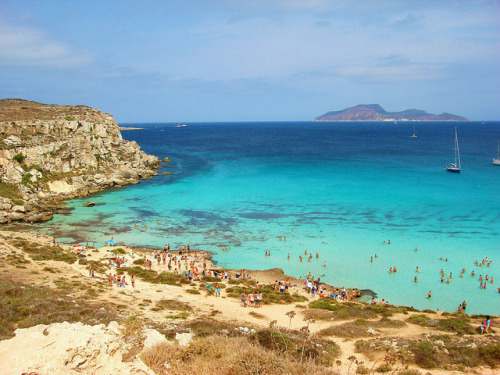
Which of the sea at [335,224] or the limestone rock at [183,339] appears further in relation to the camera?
the sea at [335,224]

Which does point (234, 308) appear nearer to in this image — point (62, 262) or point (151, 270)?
point (151, 270)

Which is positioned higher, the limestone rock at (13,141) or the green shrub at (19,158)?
the limestone rock at (13,141)

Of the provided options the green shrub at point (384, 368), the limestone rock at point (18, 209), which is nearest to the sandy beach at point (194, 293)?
the green shrub at point (384, 368)

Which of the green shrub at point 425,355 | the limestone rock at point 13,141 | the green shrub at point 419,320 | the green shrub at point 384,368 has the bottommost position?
the green shrub at point 419,320

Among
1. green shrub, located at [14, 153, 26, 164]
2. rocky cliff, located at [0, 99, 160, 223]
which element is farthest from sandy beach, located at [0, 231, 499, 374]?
green shrub, located at [14, 153, 26, 164]

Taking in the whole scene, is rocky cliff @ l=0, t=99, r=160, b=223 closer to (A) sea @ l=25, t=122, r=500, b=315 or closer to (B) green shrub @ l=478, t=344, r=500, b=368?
(A) sea @ l=25, t=122, r=500, b=315

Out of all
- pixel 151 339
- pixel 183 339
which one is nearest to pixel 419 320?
pixel 183 339

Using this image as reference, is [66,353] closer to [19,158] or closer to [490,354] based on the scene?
[490,354]

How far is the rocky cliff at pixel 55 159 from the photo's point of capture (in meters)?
39.1

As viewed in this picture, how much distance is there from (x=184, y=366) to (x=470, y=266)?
26895 mm

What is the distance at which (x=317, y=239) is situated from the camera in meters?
32.1

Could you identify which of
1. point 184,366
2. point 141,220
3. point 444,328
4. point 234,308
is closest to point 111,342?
point 184,366

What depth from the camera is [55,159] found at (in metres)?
46.9

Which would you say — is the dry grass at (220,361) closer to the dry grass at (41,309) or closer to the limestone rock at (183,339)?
the limestone rock at (183,339)
